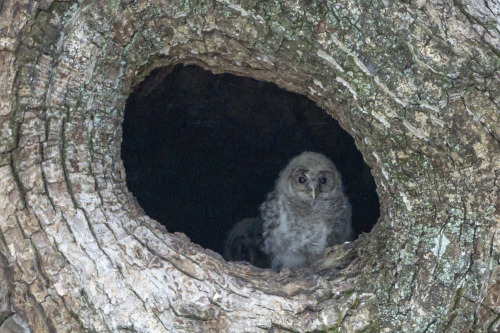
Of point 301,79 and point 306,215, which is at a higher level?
point 301,79

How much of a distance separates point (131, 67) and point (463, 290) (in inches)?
71.7

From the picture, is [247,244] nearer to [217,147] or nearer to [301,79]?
[217,147]

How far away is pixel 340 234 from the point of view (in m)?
3.90

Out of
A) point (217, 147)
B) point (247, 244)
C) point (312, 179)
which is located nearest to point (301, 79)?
point (312, 179)

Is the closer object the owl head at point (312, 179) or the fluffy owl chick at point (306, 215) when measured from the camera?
the fluffy owl chick at point (306, 215)

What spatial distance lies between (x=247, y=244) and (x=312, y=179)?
856mm

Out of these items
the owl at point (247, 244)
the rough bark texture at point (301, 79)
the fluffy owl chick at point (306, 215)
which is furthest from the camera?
the owl at point (247, 244)

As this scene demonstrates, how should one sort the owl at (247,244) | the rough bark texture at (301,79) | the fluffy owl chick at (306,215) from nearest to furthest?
1. the rough bark texture at (301,79)
2. the fluffy owl chick at (306,215)
3. the owl at (247,244)

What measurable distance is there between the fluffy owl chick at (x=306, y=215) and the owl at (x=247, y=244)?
14cm

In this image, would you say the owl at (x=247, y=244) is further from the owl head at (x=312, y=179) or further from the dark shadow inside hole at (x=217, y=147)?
the owl head at (x=312, y=179)

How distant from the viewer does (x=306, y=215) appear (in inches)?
156

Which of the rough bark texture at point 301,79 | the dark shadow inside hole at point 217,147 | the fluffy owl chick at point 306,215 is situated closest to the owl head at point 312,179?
the fluffy owl chick at point 306,215

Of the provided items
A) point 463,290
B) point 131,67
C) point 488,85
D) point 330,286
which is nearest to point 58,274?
point 131,67

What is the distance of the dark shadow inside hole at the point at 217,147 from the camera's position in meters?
4.48
